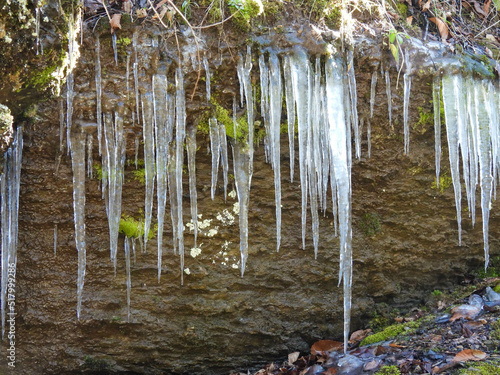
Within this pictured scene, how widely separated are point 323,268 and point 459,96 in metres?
1.67

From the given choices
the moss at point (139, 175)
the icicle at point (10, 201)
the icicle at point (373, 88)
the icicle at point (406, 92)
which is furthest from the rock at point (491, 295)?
the icicle at point (10, 201)

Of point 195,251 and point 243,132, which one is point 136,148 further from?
point 195,251

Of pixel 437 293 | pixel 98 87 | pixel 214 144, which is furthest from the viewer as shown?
pixel 437 293

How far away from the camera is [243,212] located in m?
3.09

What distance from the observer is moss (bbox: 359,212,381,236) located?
363 centimetres

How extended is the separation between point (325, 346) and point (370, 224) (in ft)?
3.52

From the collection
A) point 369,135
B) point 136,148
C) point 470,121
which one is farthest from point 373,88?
point 136,148

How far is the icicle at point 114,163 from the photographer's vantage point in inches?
108

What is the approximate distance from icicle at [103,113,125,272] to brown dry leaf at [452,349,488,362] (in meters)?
2.19

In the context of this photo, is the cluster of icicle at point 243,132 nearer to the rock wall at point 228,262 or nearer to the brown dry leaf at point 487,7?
the rock wall at point 228,262

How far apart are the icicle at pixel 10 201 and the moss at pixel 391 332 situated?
260 cm

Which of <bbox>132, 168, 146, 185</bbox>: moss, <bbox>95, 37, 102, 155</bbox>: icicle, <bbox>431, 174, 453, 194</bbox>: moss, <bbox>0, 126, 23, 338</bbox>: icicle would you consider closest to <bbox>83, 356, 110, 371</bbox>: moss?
<bbox>0, 126, 23, 338</bbox>: icicle

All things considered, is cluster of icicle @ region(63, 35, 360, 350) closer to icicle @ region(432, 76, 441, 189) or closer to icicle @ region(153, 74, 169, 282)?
icicle @ region(153, 74, 169, 282)

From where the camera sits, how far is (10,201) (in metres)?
2.73
